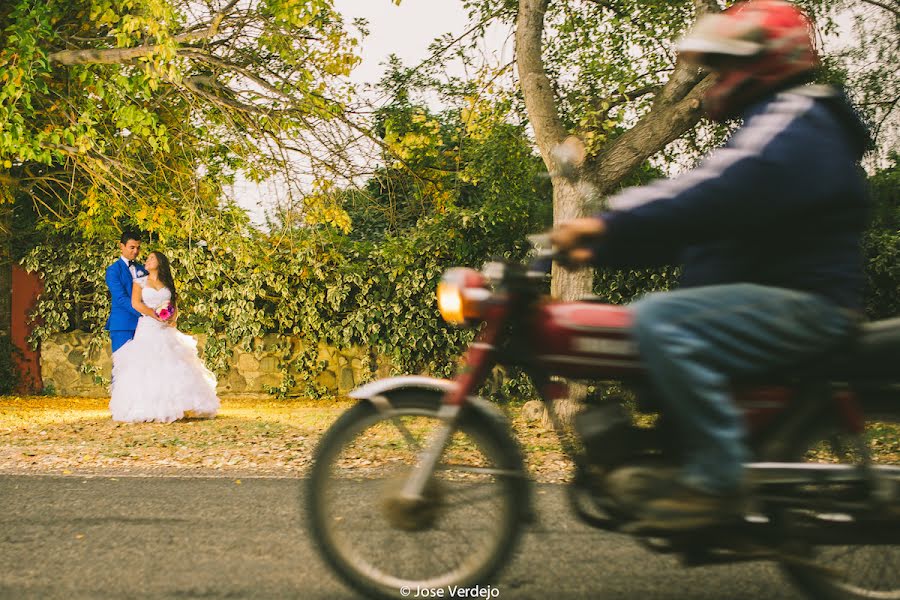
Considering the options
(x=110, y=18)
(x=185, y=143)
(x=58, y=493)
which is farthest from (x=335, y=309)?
(x=58, y=493)

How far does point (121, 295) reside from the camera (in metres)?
10.1

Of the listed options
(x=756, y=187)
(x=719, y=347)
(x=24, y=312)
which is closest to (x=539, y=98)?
(x=756, y=187)

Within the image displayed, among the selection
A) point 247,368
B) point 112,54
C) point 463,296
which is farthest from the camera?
point 247,368

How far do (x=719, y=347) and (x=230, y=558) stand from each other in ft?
7.72

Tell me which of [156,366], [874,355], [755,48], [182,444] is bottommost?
[182,444]

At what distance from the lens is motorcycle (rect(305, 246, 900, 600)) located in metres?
2.72

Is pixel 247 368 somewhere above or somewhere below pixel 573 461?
below

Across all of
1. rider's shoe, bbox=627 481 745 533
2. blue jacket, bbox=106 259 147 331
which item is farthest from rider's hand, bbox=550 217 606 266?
blue jacket, bbox=106 259 147 331

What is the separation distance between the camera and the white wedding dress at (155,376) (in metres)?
9.87

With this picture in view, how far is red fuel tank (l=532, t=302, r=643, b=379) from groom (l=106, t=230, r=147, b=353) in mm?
8303

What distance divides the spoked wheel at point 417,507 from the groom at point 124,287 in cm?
779

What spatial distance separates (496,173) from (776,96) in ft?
27.3

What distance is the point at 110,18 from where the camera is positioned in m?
8.88

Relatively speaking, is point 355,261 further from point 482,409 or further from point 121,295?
point 482,409
